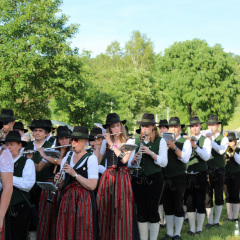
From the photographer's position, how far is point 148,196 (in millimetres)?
6559

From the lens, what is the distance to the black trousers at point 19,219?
509 centimetres

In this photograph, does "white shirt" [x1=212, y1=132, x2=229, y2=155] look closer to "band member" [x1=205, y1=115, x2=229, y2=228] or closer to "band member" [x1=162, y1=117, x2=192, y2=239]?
"band member" [x1=205, y1=115, x2=229, y2=228]

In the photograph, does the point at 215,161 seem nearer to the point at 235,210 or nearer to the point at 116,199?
the point at 235,210

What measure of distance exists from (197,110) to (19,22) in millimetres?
28163

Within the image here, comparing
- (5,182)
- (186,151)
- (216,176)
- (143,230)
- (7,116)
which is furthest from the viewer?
(216,176)

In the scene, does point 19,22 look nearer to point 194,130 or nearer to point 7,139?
point 194,130

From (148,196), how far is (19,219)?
7.44ft

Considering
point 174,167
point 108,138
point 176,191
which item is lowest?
point 176,191

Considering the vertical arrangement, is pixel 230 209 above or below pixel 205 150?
below

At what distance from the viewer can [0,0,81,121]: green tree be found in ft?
62.9

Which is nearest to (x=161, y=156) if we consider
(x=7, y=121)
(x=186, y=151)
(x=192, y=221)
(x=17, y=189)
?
(x=186, y=151)

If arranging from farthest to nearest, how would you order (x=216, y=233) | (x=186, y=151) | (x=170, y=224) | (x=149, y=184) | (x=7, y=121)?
(x=216, y=233) → (x=170, y=224) → (x=186, y=151) → (x=7, y=121) → (x=149, y=184)

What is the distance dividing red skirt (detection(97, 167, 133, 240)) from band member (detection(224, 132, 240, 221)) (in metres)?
4.30

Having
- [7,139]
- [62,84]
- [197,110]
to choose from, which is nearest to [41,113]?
[62,84]
